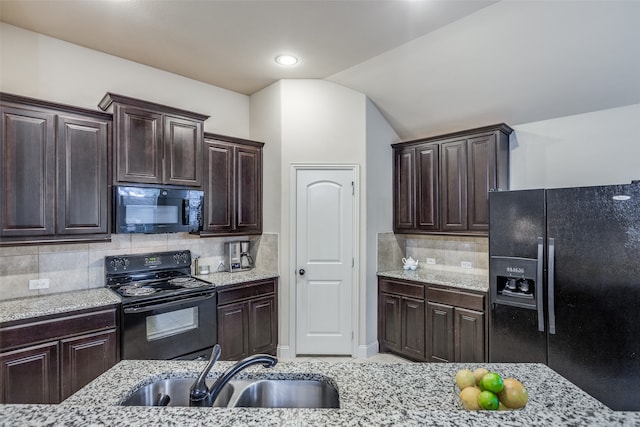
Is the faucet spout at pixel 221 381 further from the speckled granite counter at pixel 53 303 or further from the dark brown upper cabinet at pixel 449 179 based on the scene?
the dark brown upper cabinet at pixel 449 179

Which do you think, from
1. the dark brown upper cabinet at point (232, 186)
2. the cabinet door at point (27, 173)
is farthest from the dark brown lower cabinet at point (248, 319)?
the cabinet door at point (27, 173)

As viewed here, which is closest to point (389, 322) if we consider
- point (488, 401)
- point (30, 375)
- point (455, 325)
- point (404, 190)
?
point (455, 325)

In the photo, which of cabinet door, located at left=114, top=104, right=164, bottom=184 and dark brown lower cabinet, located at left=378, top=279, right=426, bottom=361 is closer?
cabinet door, located at left=114, top=104, right=164, bottom=184

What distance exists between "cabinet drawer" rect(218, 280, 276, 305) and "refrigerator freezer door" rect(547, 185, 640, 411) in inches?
101

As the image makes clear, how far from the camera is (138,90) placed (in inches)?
132

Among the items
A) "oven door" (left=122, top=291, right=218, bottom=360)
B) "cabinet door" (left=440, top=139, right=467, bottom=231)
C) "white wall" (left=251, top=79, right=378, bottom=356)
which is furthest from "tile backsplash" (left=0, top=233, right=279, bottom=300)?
"cabinet door" (left=440, top=139, right=467, bottom=231)

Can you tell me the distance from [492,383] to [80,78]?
149 inches

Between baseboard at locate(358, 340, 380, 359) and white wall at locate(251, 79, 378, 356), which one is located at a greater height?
white wall at locate(251, 79, 378, 356)

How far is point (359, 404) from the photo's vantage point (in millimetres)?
1084

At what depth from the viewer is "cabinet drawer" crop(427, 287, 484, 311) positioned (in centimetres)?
307

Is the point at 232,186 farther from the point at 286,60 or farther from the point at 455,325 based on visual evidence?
the point at 455,325

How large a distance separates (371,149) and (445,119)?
90 cm

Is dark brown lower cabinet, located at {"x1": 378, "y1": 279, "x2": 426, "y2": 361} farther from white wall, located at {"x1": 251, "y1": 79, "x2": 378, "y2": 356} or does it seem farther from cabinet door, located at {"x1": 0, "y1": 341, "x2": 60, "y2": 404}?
cabinet door, located at {"x1": 0, "y1": 341, "x2": 60, "y2": 404}

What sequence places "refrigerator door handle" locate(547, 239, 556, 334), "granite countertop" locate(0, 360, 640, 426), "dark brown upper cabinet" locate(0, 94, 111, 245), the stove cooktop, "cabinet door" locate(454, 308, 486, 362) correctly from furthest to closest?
"cabinet door" locate(454, 308, 486, 362), the stove cooktop, "refrigerator door handle" locate(547, 239, 556, 334), "dark brown upper cabinet" locate(0, 94, 111, 245), "granite countertop" locate(0, 360, 640, 426)
